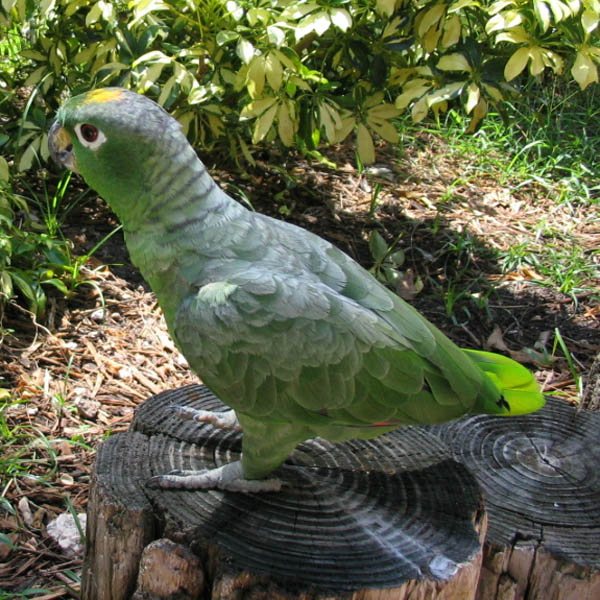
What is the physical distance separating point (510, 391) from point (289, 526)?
2.34ft

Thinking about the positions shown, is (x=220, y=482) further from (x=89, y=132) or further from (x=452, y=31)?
(x=452, y=31)

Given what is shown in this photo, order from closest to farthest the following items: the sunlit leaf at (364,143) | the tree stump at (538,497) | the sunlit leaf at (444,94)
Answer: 1. the tree stump at (538,497)
2. the sunlit leaf at (444,94)
3. the sunlit leaf at (364,143)

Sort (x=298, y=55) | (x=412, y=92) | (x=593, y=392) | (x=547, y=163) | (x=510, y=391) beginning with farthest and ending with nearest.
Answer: (x=547, y=163), (x=298, y=55), (x=412, y=92), (x=593, y=392), (x=510, y=391)

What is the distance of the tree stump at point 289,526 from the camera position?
1756 millimetres

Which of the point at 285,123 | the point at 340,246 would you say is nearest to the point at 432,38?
the point at 285,123

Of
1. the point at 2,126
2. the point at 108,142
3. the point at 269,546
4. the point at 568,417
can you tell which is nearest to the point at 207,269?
the point at 108,142

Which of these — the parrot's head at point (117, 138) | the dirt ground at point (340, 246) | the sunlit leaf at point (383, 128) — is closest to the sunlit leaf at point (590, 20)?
the sunlit leaf at point (383, 128)

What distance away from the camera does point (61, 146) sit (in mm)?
1932

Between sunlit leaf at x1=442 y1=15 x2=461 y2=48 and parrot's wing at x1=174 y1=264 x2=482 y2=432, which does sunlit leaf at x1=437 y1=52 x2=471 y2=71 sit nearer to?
sunlit leaf at x1=442 y1=15 x2=461 y2=48

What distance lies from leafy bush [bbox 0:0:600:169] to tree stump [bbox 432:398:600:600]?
4.97 ft

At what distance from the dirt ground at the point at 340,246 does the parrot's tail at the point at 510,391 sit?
4.88ft

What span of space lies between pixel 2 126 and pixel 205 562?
308 centimetres

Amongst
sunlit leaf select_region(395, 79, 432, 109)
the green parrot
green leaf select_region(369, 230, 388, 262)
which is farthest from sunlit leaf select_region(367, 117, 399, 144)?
the green parrot

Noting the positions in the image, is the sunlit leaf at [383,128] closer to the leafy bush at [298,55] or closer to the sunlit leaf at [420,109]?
the leafy bush at [298,55]
